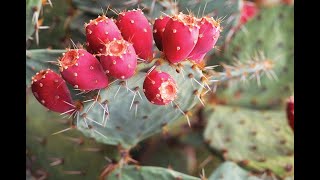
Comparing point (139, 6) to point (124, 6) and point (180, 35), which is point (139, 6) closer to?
point (124, 6)

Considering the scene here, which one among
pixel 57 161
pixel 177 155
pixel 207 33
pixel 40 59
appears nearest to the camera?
pixel 207 33

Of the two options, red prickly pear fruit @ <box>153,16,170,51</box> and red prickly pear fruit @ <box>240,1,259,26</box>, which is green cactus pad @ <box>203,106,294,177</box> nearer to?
red prickly pear fruit @ <box>240,1,259,26</box>

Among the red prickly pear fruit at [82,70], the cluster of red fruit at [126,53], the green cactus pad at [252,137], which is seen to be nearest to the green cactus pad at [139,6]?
the cluster of red fruit at [126,53]

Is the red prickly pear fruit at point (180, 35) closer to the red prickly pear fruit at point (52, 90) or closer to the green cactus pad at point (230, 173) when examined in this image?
the red prickly pear fruit at point (52, 90)

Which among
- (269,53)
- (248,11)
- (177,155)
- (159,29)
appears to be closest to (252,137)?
(177,155)
